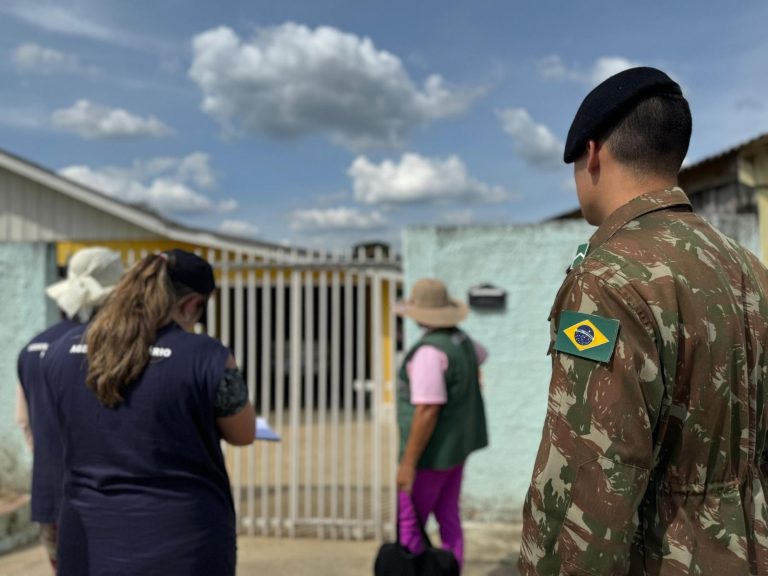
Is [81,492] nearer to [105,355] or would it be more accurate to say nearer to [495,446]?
[105,355]

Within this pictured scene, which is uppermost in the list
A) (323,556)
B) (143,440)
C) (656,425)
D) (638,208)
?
(638,208)

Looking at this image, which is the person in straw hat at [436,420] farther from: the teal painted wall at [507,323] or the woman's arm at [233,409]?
the teal painted wall at [507,323]

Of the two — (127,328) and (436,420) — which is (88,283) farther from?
(436,420)

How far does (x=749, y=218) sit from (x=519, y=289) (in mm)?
1741

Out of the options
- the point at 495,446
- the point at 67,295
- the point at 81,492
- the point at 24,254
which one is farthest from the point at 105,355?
the point at 24,254

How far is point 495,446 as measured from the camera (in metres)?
4.95

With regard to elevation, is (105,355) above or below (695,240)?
below

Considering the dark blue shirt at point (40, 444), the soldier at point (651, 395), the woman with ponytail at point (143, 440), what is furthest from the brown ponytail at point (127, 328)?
the soldier at point (651, 395)

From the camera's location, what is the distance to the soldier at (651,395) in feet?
3.63

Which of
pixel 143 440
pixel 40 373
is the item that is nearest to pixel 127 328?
pixel 143 440

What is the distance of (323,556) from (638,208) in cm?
385

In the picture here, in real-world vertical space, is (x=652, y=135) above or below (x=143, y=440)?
above

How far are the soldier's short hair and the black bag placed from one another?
194cm

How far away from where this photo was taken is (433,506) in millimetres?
3211
